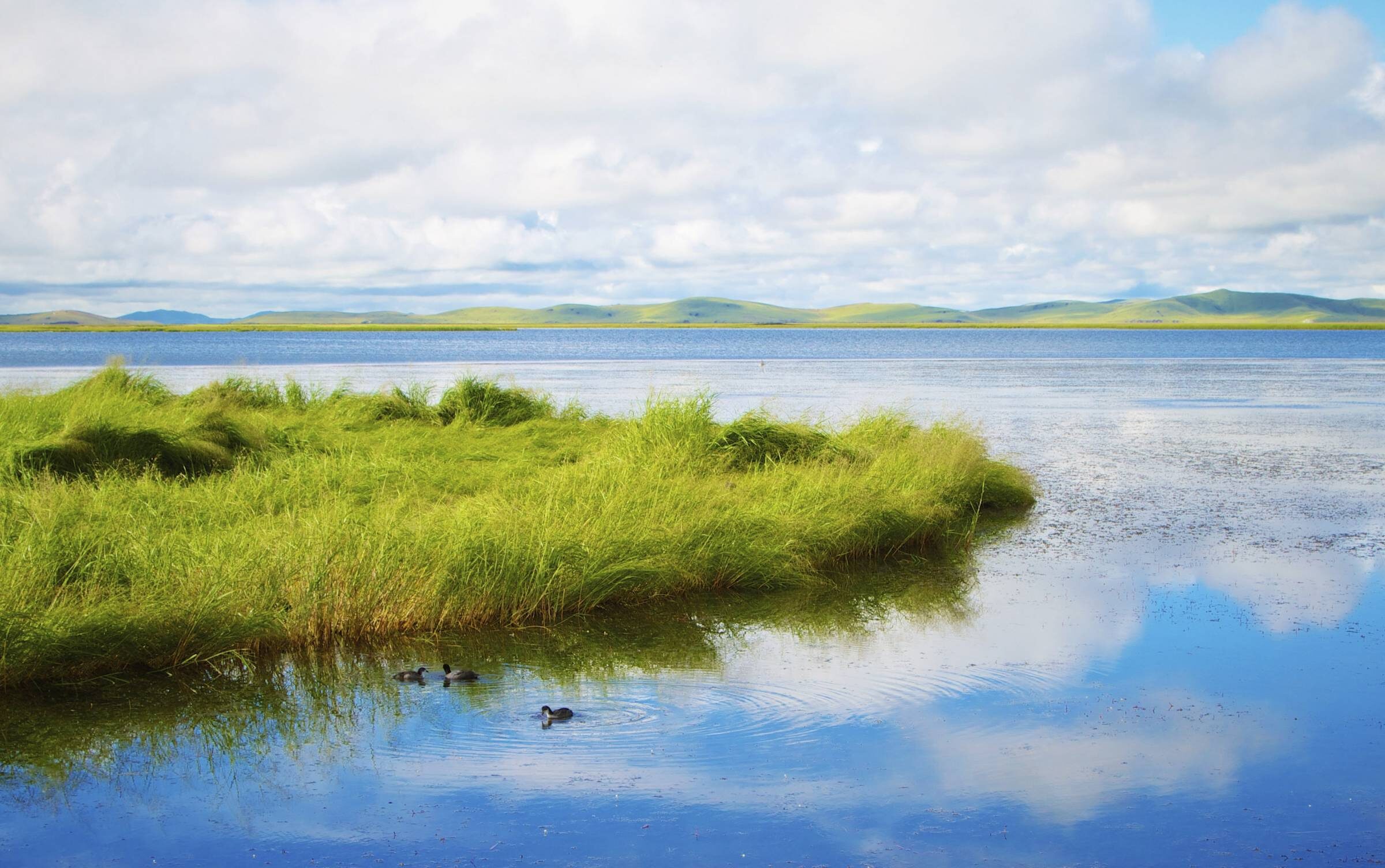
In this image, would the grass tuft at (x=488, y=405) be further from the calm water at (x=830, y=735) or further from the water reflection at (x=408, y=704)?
the water reflection at (x=408, y=704)

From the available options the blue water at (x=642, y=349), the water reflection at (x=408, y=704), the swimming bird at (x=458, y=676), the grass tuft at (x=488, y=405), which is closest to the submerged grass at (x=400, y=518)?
the water reflection at (x=408, y=704)

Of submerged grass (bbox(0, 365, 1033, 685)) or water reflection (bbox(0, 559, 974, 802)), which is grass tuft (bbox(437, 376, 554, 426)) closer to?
submerged grass (bbox(0, 365, 1033, 685))

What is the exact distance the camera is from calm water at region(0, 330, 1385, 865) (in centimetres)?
548

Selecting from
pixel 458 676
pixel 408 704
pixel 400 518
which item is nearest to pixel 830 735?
pixel 458 676

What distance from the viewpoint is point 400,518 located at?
10.6 meters

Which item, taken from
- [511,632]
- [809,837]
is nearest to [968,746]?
[809,837]

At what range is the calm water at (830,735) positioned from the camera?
5.48m

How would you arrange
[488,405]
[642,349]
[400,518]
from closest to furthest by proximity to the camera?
[400,518], [488,405], [642,349]

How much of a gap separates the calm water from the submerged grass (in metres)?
0.39

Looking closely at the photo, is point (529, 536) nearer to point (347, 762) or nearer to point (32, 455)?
point (347, 762)

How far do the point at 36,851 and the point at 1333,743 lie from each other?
7.36 meters

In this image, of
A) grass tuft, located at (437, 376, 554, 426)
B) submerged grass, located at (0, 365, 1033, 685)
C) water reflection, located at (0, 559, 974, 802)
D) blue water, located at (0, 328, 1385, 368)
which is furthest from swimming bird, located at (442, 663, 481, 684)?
blue water, located at (0, 328, 1385, 368)

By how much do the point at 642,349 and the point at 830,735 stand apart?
85.2m

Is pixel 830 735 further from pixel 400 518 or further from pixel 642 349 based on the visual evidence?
pixel 642 349
